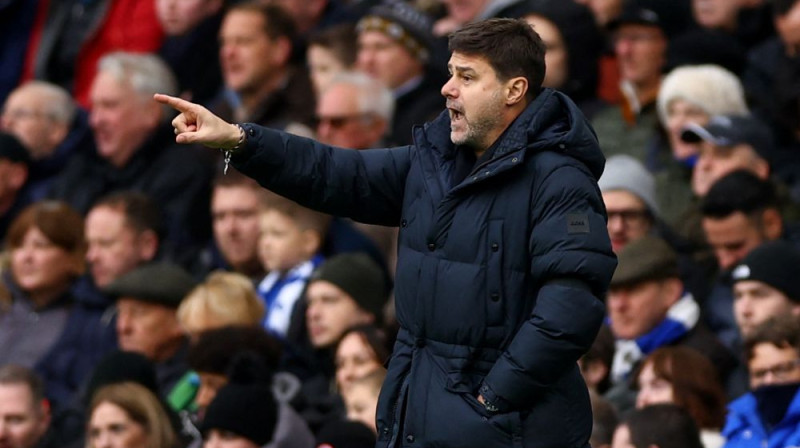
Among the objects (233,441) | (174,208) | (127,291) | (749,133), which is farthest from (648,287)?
(174,208)

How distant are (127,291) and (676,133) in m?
2.99

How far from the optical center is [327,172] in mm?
6062

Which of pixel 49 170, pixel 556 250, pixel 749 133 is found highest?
pixel 556 250

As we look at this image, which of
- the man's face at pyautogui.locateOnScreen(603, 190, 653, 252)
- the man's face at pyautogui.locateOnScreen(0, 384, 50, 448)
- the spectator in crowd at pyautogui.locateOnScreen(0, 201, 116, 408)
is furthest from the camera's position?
the spectator in crowd at pyautogui.locateOnScreen(0, 201, 116, 408)

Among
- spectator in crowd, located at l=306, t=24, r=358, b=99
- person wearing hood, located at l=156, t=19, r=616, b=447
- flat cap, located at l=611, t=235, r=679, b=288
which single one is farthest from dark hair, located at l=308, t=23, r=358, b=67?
person wearing hood, located at l=156, t=19, r=616, b=447

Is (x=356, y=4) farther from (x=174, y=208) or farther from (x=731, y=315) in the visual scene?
(x=731, y=315)

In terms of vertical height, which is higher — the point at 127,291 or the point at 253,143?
the point at 253,143

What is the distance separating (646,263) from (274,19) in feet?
13.2

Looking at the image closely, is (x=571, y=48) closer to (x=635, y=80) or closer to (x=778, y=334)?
(x=635, y=80)

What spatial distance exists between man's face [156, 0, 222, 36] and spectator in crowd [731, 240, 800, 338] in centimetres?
585

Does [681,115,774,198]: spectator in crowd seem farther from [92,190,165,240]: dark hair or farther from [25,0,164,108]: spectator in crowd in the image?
[25,0,164,108]: spectator in crowd

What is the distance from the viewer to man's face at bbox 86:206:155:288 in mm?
11383

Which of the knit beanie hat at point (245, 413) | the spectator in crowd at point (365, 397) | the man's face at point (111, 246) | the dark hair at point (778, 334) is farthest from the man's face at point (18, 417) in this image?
the dark hair at point (778, 334)

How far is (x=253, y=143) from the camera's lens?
5.96m
